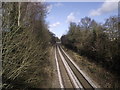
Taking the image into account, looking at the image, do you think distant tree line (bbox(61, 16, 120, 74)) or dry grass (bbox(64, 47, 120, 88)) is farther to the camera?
distant tree line (bbox(61, 16, 120, 74))

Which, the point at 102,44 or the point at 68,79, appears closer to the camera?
the point at 68,79

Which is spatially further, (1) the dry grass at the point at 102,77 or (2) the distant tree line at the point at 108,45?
(2) the distant tree line at the point at 108,45

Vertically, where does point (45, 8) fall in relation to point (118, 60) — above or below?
above

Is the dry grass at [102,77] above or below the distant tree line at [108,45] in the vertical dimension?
below

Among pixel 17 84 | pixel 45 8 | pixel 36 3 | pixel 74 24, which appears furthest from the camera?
pixel 74 24

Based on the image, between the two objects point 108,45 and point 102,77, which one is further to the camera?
point 108,45

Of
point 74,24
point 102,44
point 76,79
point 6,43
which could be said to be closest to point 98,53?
point 102,44

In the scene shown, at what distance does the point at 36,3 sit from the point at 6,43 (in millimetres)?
8946

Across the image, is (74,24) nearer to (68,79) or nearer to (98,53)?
(98,53)

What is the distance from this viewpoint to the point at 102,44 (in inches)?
1010

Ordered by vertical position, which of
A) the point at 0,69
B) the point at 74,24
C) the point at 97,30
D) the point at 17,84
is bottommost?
the point at 17,84

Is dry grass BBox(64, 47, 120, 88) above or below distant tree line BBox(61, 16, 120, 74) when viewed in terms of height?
below

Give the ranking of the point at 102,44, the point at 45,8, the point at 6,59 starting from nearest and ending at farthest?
the point at 6,59 < the point at 45,8 < the point at 102,44

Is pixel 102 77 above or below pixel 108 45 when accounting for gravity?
below
